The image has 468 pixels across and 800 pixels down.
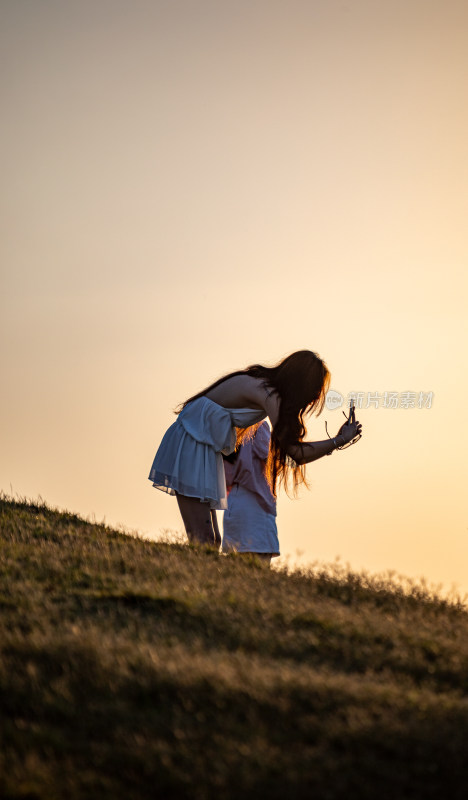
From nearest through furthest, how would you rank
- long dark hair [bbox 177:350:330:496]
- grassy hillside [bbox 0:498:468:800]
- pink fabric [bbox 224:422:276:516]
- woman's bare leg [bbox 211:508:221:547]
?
grassy hillside [bbox 0:498:468:800]
long dark hair [bbox 177:350:330:496]
woman's bare leg [bbox 211:508:221:547]
pink fabric [bbox 224:422:276:516]

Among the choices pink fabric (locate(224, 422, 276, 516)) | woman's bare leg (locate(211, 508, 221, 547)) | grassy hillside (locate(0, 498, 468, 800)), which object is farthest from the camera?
pink fabric (locate(224, 422, 276, 516))

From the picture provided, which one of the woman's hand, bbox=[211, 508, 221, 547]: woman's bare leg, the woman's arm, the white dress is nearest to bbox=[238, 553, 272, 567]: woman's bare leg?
bbox=[211, 508, 221, 547]: woman's bare leg

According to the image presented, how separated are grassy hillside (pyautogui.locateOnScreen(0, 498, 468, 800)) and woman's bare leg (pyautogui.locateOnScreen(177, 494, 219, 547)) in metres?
1.34

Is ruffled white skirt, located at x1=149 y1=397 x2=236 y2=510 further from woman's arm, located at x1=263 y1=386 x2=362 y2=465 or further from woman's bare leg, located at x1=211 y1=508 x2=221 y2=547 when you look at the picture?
woman's arm, located at x1=263 y1=386 x2=362 y2=465

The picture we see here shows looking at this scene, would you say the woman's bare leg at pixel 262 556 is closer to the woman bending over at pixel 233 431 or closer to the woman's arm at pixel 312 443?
the woman bending over at pixel 233 431

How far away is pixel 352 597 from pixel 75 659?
2942mm

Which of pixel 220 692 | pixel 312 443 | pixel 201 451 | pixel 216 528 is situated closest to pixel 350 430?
pixel 312 443

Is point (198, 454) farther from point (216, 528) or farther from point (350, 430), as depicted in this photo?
point (350, 430)

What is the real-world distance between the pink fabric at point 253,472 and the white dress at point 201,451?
0.70m

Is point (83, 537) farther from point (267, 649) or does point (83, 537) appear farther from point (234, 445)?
point (267, 649)

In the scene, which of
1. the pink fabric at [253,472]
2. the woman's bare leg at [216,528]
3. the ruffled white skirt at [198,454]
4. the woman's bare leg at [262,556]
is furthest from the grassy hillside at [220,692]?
the pink fabric at [253,472]

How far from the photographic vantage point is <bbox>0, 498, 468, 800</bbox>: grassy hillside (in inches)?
142

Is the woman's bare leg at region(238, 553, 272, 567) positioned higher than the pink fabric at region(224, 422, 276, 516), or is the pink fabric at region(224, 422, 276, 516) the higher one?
the pink fabric at region(224, 422, 276, 516)

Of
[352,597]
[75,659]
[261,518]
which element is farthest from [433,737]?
[261,518]
